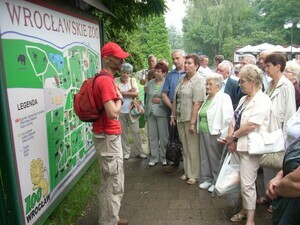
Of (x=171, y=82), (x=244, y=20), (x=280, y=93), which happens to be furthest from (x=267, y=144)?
(x=244, y=20)

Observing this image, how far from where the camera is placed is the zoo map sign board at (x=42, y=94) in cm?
264

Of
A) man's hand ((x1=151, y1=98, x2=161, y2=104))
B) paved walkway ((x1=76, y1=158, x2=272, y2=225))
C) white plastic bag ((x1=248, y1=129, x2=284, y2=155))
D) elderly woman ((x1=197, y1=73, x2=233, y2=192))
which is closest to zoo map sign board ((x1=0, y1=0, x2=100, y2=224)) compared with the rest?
paved walkway ((x1=76, y1=158, x2=272, y2=225))

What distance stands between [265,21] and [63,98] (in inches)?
2033

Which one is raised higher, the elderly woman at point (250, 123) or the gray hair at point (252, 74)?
the gray hair at point (252, 74)

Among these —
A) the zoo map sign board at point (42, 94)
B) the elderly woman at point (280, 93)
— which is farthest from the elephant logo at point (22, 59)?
the elderly woman at point (280, 93)

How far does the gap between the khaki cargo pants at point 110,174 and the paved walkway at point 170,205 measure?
48 centimetres

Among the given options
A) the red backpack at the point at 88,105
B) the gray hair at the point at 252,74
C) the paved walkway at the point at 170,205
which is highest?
the gray hair at the point at 252,74

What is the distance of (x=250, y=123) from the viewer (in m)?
3.34

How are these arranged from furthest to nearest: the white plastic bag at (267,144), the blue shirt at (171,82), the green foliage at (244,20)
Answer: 1. the green foliage at (244,20)
2. the blue shirt at (171,82)
3. the white plastic bag at (267,144)

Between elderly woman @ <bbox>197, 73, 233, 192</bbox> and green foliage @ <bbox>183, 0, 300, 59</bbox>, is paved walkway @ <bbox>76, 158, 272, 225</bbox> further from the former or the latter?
green foliage @ <bbox>183, 0, 300, 59</bbox>

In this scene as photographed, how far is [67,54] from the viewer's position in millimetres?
3900

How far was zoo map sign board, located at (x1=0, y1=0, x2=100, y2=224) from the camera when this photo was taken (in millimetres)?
2645

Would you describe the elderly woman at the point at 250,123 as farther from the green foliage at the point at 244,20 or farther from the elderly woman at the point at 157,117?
the green foliage at the point at 244,20

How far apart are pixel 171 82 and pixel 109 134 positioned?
2255mm
